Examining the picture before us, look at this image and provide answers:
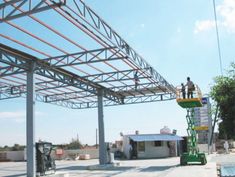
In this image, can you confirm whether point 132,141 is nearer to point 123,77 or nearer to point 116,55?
point 123,77

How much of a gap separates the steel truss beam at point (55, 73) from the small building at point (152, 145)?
12.4 meters

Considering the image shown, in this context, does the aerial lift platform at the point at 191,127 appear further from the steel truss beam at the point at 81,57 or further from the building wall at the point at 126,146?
the building wall at the point at 126,146

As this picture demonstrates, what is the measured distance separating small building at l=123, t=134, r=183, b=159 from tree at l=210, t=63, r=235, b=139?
37388mm

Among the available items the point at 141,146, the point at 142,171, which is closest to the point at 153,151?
the point at 141,146

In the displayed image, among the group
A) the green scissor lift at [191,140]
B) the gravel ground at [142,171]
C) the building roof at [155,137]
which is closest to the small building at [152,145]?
the building roof at [155,137]

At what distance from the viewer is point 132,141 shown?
4722 centimetres

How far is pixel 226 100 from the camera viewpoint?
909 cm

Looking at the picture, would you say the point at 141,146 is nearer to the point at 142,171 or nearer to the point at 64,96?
the point at 64,96

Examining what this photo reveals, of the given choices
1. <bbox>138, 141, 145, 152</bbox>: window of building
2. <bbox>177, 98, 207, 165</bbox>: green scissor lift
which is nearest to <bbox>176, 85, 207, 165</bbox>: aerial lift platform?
<bbox>177, 98, 207, 165</bbox>: green scissor lift

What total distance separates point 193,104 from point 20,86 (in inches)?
518

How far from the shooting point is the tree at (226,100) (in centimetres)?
902

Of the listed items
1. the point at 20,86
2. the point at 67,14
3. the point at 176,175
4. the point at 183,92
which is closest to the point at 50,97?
the point at 20,86

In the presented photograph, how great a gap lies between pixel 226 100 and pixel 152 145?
3905 cm

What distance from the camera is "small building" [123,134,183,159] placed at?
154ft
